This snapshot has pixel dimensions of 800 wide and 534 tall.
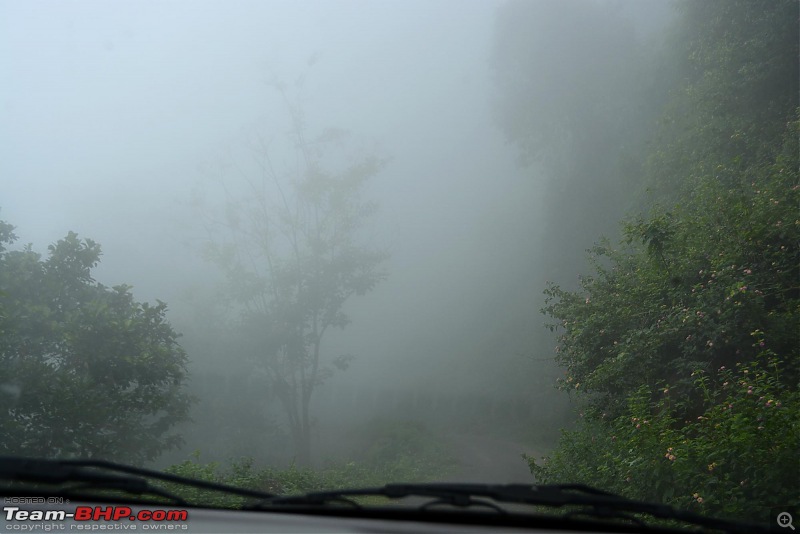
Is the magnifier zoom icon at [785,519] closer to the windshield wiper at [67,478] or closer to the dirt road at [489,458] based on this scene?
the windshield wiper at [67,478]

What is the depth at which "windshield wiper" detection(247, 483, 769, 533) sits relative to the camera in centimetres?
202

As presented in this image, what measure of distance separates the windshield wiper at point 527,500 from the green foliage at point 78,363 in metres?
5.15

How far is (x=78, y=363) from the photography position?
713 centimetres

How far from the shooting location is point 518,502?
6.77ft

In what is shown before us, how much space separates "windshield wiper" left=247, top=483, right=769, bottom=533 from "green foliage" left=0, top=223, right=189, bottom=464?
5.15 meters

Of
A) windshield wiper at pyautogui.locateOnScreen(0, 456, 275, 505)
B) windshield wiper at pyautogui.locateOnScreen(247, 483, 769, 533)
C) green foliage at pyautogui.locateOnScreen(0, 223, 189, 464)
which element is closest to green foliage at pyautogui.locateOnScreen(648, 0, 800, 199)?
windshield wiper at pyautogui.locateOnScreen(247, 483, 769, 533)

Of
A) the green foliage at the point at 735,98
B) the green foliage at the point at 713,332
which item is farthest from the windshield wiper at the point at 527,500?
the green foliage at the point at 735,98

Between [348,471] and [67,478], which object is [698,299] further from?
[67,478]

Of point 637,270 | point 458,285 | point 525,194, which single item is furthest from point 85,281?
point 525,194

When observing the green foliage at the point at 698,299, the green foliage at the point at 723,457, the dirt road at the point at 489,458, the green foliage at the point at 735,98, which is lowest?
the green foliage at the point at 723,457

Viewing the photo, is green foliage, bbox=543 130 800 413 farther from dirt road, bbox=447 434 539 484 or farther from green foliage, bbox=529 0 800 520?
dirt road, bbox=447 434 539 484

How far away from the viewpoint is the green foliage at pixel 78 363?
6.26m

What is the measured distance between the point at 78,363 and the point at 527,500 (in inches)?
259

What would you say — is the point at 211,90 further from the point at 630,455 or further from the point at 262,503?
the point at 262,503
